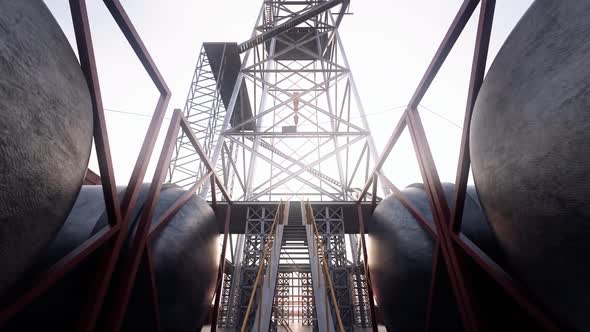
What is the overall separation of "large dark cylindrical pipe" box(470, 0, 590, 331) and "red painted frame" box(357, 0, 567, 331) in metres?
0.17

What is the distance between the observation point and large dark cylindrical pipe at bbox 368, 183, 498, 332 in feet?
10.8

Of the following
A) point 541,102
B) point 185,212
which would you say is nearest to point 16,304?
point 185,212

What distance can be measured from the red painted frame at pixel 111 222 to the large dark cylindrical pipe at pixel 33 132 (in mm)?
473

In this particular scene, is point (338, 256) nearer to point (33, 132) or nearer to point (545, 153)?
point (545, 153)

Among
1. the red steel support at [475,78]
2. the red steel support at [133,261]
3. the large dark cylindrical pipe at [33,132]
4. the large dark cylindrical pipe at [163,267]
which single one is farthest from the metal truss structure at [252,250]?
the large dark cylindrical pipe at [33,132]

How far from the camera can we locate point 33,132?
5.46 ft

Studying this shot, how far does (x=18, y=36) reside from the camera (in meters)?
1.62

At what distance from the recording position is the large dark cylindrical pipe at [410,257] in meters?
3.30

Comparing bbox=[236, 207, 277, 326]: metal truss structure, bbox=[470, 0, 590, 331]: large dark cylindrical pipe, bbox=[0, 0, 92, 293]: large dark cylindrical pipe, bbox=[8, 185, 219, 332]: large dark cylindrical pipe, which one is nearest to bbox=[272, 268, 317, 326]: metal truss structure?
bbox=[236, 207, 277, 326]: metal truss structure

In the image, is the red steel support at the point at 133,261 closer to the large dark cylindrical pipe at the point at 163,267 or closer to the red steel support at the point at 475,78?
the large dark cylindrical pipe at the point at 163,267

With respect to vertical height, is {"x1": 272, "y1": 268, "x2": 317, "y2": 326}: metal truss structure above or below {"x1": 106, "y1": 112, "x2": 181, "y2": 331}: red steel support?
below

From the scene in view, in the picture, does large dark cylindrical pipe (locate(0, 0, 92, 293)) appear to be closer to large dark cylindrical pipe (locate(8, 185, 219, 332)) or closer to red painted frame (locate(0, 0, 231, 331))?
red painted frame (locate(0, 0, 231, 331))

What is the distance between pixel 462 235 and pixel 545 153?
172 cm

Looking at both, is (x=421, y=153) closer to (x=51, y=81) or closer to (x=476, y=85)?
(x=476, y=85)
